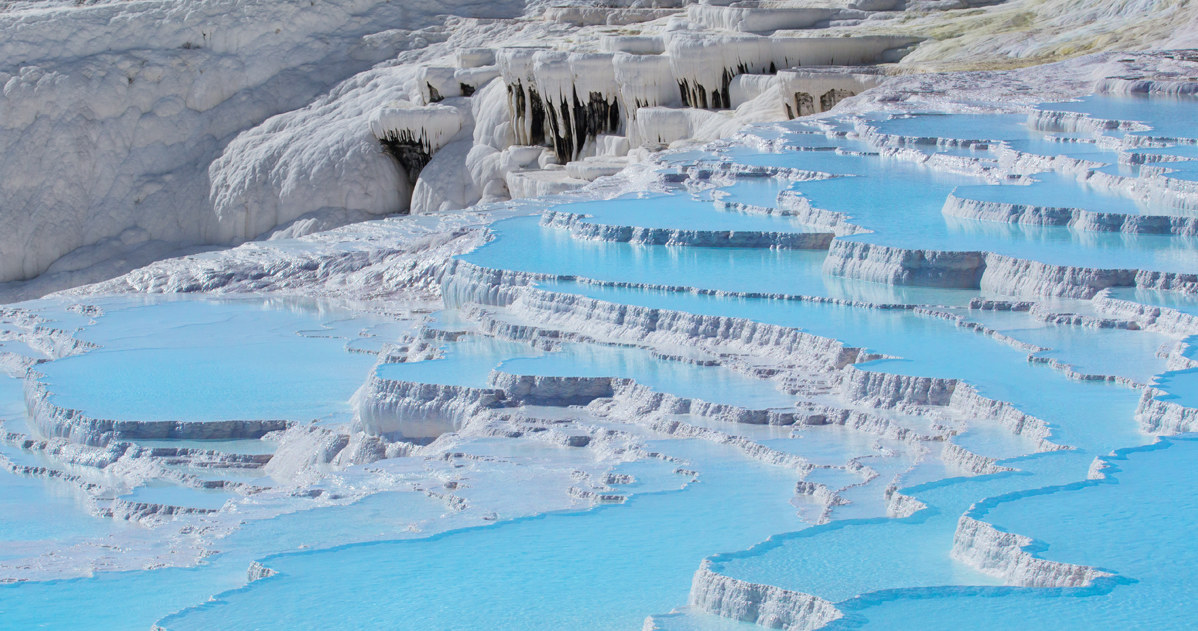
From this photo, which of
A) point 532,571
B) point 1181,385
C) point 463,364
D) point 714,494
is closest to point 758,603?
point 532,571

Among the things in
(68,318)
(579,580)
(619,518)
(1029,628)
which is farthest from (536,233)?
(1029,628)

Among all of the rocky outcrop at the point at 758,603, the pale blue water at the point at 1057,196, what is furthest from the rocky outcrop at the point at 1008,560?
the pale blue water at the point at 1057,196

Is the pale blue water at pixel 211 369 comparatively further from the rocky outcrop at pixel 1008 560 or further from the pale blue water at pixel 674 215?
the rocky outcrop at pixel 1008 560

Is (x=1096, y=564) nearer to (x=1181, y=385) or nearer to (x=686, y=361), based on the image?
(x=1181, y=385)

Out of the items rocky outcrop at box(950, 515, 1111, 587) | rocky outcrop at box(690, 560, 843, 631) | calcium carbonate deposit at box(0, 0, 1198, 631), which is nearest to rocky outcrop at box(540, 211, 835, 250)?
calcium carbonate deposit at box(0, 0, 1198, 631)

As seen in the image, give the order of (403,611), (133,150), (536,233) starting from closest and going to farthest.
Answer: (403,611), (536,233), (133,150)

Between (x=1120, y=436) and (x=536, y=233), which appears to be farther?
(x=536, y=233)

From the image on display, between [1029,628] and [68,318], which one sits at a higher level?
[1029,628]

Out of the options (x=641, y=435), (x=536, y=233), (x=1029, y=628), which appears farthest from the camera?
(x=536, y=233)

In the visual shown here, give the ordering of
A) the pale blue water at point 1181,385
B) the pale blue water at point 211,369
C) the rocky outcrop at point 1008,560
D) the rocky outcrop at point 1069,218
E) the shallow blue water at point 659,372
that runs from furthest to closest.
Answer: the rocky outcrop at point 1069,218
the pale blue water at point 211,369
the shallow blue water at point 659,372
the pale blue water at point 1181,385
the rocky outcrop at point 1008,560

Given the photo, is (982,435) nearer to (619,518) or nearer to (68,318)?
(619,518)
